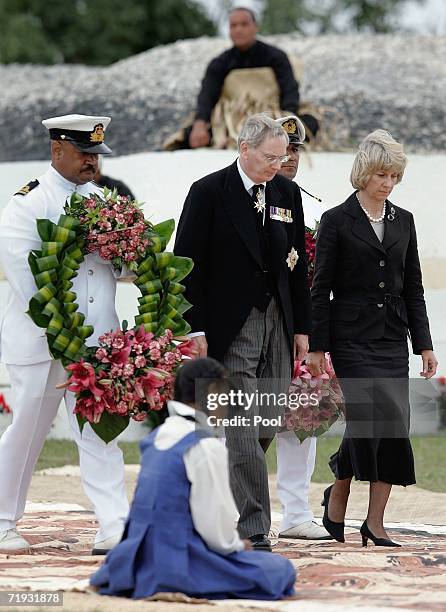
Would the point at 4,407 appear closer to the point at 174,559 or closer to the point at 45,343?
the point at 45,343

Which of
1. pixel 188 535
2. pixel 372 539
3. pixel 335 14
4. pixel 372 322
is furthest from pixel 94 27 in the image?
pixel 188 535

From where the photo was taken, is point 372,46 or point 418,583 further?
point 372,46

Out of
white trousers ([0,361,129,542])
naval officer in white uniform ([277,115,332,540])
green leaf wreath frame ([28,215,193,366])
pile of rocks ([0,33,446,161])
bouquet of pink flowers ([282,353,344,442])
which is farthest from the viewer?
pile of rocks ([0,33,446,161])

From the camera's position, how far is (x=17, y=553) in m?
7.42

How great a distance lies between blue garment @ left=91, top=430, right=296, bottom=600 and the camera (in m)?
6.01

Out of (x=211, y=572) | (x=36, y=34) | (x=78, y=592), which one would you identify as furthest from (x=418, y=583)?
(x=36, y=34)

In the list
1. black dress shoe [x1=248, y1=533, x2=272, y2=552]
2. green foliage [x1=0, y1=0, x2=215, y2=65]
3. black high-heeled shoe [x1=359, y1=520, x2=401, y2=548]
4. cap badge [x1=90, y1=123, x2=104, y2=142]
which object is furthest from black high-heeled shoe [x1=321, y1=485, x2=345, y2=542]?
green foliage [x1=0, y1=0, x2=215, y2=65]

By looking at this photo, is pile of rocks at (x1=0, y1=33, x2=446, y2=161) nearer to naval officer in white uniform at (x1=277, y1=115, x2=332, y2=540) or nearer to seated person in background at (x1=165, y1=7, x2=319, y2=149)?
seated person in background at (x1=165, y1=7, x2=319, y2=149)

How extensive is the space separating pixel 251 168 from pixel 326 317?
0.87 m

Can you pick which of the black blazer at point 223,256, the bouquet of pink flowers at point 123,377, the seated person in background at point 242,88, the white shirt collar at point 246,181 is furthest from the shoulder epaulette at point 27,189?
the seated person in background at point 242,88

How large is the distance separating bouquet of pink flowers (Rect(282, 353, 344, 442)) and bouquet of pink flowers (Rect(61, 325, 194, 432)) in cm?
120

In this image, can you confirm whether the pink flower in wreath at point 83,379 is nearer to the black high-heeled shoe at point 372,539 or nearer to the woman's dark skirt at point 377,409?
the woman's dark skirt at point 377,409

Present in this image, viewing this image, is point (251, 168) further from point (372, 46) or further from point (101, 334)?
point (372, 46)

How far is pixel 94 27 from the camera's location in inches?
1473
